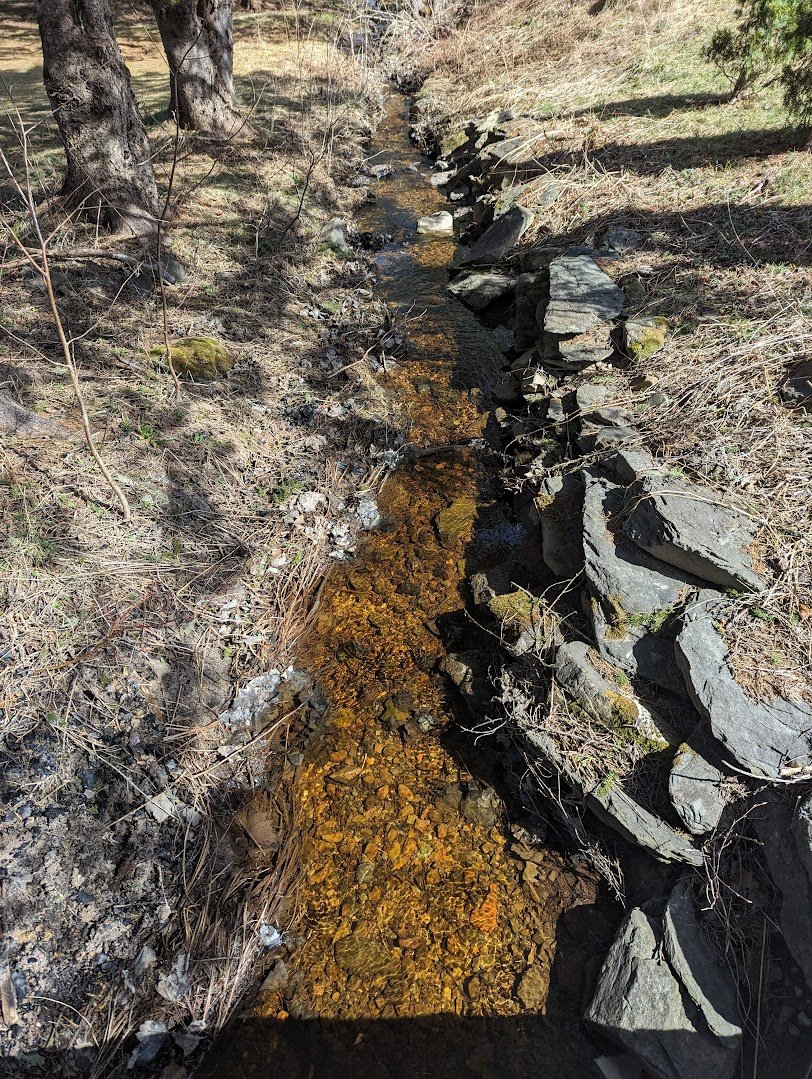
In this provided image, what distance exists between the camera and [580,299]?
5.34 m

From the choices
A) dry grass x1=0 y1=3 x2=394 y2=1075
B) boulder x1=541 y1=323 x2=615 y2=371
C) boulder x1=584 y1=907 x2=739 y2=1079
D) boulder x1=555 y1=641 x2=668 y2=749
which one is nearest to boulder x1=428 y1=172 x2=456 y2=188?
dry grass x1=0 y1=3 x2=394 y2=1075

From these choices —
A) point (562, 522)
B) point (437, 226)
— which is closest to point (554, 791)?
point (562, 522)

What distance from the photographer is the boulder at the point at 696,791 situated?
274cm

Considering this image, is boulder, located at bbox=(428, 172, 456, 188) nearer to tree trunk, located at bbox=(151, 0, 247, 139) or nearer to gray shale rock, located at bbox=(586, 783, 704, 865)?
tree trunk, located at bbox=(151, 0, 247, 139)

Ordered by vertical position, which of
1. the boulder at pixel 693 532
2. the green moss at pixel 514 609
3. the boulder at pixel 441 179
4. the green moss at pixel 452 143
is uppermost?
the green moss at pixel 452 143

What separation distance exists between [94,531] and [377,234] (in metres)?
6.36

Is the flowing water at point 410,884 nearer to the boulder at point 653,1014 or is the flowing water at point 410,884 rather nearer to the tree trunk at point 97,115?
the boulder at point 653,1014

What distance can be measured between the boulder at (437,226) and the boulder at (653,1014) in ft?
27.1

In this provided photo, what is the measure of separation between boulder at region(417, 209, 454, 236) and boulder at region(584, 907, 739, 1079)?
8.26 meters

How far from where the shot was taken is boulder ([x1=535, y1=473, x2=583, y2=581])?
3932 mm

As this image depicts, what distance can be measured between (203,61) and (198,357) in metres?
5.35

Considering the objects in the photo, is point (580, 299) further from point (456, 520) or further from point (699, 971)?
point (699, 971)

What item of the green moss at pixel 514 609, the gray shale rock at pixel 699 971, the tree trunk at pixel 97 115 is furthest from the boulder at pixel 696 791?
the tree trunk at pixel 97 115

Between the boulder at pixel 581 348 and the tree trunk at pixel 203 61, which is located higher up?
the tree trunk at pixel 203 61
